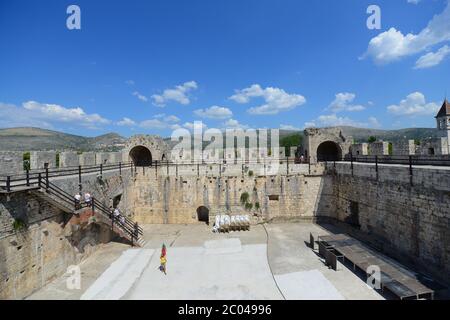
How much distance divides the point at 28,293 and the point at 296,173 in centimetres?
1335

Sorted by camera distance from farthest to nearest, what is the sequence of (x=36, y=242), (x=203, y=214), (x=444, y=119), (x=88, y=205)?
(x=444, y=119) → (x=203, y=214) → (x=88, y=205) → (x=36, y=242)

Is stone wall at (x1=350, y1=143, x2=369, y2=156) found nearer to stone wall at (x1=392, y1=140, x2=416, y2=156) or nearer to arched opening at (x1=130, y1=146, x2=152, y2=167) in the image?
stone wall at (x1=392, y1=140, x2=416, y2=156)

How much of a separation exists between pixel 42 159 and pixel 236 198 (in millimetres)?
9875

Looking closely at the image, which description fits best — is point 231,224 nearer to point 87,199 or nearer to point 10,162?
point 87,199

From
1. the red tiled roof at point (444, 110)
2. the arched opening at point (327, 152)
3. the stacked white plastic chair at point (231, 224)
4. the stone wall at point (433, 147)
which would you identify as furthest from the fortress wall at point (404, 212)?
the red tiled roof at point (444, 110)

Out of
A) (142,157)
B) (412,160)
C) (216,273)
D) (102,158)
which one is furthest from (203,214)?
(412,160)

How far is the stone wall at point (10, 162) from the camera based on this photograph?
736 cm

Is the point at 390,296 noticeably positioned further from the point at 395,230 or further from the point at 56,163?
the point at 56,163

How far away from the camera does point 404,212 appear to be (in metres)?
9.98

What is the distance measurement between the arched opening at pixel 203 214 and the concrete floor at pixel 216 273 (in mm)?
3363

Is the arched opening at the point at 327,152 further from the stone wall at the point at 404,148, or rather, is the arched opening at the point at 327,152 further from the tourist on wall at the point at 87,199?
the tourist on wall at the point at 87,199

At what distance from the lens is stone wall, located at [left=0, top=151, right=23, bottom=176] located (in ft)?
24.1

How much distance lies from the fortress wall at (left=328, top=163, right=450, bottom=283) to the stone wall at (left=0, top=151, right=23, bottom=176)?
12.9m
